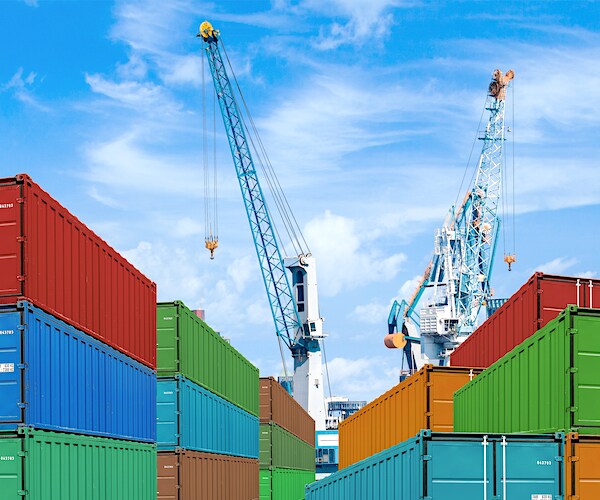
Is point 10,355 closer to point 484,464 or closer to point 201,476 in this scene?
point 484,464

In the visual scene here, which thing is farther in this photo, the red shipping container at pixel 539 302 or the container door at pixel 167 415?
the container door at pixel 167 415

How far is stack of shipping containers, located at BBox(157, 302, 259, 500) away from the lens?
3147cm

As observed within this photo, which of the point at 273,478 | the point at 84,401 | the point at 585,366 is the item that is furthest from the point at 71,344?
the point at 273,478

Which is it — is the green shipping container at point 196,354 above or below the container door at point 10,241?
below

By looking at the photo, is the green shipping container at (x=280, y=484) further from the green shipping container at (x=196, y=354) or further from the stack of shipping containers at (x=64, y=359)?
the stack of shipping containers at (x=64, y=359)

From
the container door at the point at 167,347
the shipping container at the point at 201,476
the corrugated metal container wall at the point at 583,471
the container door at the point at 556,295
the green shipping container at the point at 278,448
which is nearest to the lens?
the corrugated metal container wall at the point at 583,471

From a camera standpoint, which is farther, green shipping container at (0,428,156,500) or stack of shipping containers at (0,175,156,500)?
stack of shipping containers at (0,175,156,500)

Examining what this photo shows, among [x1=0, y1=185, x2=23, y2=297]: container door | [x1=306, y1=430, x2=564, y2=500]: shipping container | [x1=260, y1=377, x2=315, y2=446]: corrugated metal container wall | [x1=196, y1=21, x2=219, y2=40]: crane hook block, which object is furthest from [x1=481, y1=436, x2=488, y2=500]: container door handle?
[x1=196, y1=21, x2=219, y2=40]: crane hook block

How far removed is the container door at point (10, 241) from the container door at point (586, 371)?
10.9 metres

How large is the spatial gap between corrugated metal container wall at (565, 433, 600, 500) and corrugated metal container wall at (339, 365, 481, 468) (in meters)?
8.78

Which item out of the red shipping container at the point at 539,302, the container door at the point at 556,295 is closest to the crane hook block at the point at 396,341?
the red shipping container at the point at 539,302

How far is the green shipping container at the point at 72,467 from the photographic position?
61.2 ft

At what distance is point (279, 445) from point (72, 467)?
33.8m

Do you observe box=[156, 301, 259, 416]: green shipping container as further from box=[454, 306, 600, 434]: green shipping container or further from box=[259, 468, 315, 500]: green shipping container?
box=[454, 306, 600, 434]: green shipping container
